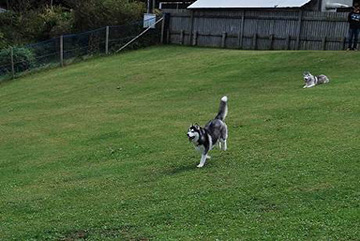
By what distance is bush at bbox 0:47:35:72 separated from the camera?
2880 centimetres

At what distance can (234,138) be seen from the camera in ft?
39.4

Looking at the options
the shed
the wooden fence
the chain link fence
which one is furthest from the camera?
the chain link fence

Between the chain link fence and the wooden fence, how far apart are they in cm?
208

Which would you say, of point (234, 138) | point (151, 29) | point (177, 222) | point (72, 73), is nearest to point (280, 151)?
point (234, 138)

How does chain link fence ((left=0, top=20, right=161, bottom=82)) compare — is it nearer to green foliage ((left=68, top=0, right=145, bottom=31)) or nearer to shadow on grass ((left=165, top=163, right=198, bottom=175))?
green foliage ((left=68, top=0, right=145, bottom=31))

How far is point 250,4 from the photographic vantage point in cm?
3052

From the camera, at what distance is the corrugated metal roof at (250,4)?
28.7 metres

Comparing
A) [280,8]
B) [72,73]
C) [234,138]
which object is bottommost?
[72,73]

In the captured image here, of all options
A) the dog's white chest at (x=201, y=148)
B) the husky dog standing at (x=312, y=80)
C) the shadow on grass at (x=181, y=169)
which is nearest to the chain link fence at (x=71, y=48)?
the husky dog standing at (x=312, y=80)

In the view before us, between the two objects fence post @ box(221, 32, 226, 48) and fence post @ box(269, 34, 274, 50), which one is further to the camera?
fence post @ box(221, 32, 226, 48)

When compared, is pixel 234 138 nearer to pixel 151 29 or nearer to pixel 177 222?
pixel 177 222

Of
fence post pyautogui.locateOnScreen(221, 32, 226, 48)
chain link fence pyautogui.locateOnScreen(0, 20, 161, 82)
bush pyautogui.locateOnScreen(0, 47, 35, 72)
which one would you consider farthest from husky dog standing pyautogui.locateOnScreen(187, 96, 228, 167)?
fence post pyautogui.locateOnScreen(221, 32, 226, 48)

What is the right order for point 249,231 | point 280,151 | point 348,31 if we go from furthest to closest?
1. point 348,31
2. point 280,151
3. point 249,231

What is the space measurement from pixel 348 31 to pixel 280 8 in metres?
4.76
